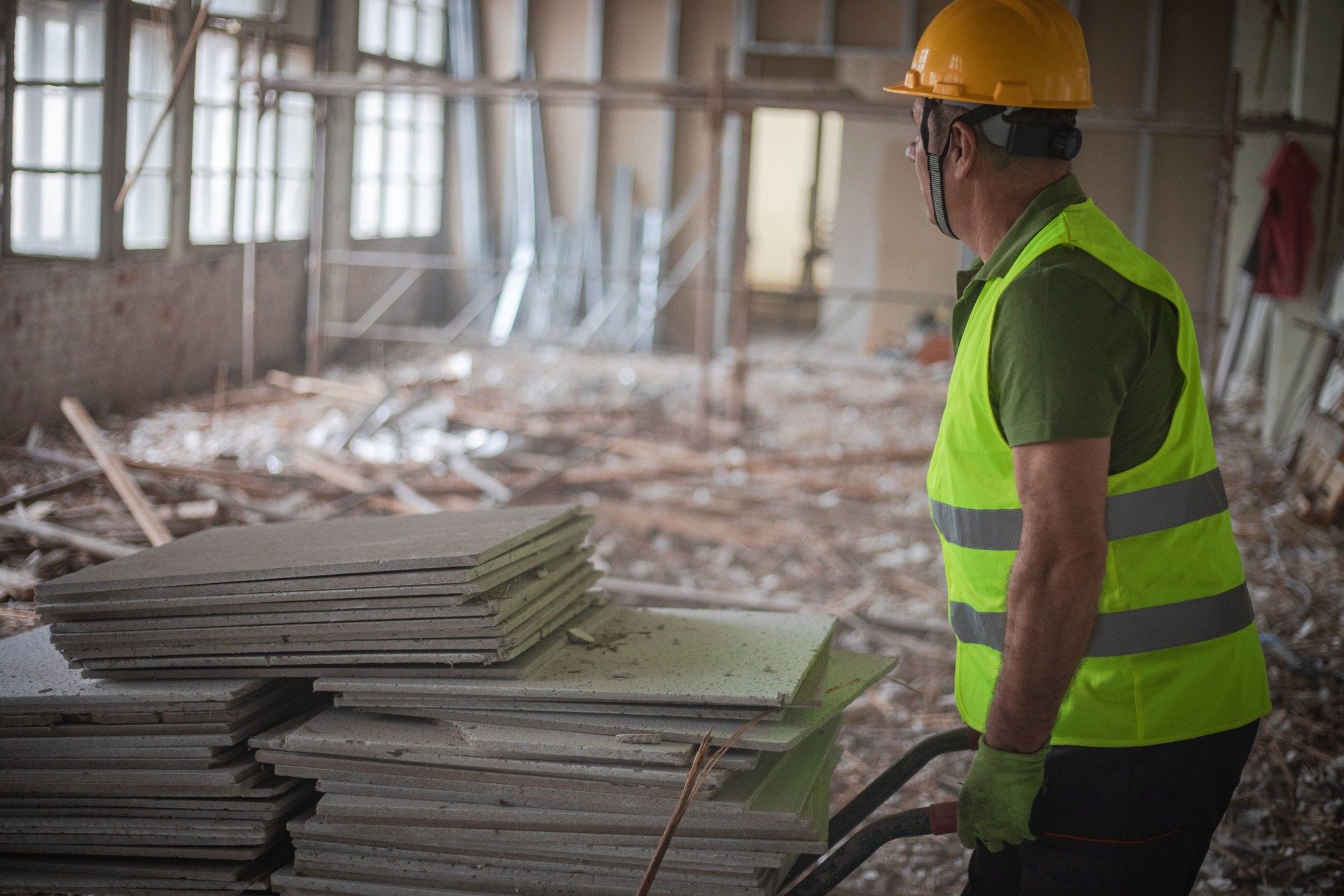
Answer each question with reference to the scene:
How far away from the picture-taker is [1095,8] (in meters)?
13.6

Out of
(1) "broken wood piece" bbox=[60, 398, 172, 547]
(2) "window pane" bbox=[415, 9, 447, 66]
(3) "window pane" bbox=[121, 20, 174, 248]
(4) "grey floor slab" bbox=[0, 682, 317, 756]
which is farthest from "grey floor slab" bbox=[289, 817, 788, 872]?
(2) "window pane" bbox=[415, 9, 447, 66]

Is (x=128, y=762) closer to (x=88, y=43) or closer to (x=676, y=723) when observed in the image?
(x=676, y=723)

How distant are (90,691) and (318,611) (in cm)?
53

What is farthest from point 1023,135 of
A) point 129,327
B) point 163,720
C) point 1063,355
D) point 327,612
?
point 129,327

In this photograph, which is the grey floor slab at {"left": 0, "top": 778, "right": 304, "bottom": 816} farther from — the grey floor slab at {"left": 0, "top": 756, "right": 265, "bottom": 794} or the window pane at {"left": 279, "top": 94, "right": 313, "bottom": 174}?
the window pane at {"left": 279, "top": 94, "right": 313, "bottom": 174}

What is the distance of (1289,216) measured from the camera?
895 centimetres

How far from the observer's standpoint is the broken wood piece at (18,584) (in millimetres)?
4398

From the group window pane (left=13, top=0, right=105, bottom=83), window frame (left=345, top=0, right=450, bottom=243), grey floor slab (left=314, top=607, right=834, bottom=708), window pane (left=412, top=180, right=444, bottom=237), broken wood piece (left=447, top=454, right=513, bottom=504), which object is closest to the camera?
grey floor slab (left=314, top=607, right=834, bottom=708)

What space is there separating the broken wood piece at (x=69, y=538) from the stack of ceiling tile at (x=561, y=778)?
115 inches

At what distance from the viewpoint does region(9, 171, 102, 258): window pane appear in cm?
798

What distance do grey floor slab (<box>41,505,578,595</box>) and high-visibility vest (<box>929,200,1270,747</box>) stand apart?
3.03 feet

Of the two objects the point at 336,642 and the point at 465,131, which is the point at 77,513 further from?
the point at 465,131

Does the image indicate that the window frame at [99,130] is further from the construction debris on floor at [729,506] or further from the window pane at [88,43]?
the construction debris on floor at [729,506]

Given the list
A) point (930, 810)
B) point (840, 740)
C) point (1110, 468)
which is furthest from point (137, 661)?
point (840, 740)
